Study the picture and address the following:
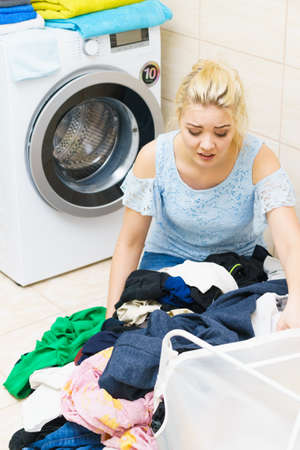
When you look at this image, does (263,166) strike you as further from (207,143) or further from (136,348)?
(136,348)

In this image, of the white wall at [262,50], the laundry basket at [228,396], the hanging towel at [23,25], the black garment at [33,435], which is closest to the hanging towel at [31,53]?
the hanging towel at [23,25]

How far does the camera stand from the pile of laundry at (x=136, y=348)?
5.24 feet

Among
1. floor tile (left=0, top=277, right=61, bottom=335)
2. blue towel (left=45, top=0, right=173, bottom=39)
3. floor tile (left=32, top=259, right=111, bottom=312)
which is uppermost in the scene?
blue towel (left=45, top=0, right=173, bottom=39)

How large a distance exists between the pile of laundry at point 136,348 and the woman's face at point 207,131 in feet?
0.93

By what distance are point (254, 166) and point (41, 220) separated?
3.02 feet

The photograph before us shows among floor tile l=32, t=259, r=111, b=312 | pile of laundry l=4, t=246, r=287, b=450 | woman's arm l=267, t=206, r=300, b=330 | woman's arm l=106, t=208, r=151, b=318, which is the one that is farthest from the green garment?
woman's arm l=267, t=206, r=300, b=330

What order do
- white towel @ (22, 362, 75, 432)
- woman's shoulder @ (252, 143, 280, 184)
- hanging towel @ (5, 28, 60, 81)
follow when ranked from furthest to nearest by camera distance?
hanging towel @ (5, 28, 60, 81) → woman's shoulder @ (252, 143, 280, 184) → white towel @ (22, 362, 75, 432)

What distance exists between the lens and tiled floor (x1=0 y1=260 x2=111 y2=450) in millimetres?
2312

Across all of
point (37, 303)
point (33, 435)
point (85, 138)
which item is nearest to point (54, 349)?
point (33, 435)

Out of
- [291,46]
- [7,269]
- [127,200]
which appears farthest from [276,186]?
[7,269]

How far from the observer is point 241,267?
1.95 metres

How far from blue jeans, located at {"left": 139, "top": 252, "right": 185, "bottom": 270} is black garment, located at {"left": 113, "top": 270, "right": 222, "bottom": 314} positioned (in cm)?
24

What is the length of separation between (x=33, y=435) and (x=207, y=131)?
86cm

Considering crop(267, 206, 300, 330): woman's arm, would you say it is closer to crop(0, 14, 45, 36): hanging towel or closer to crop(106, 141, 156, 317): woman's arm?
crop(106, 141, 156, 317): woman's arm
